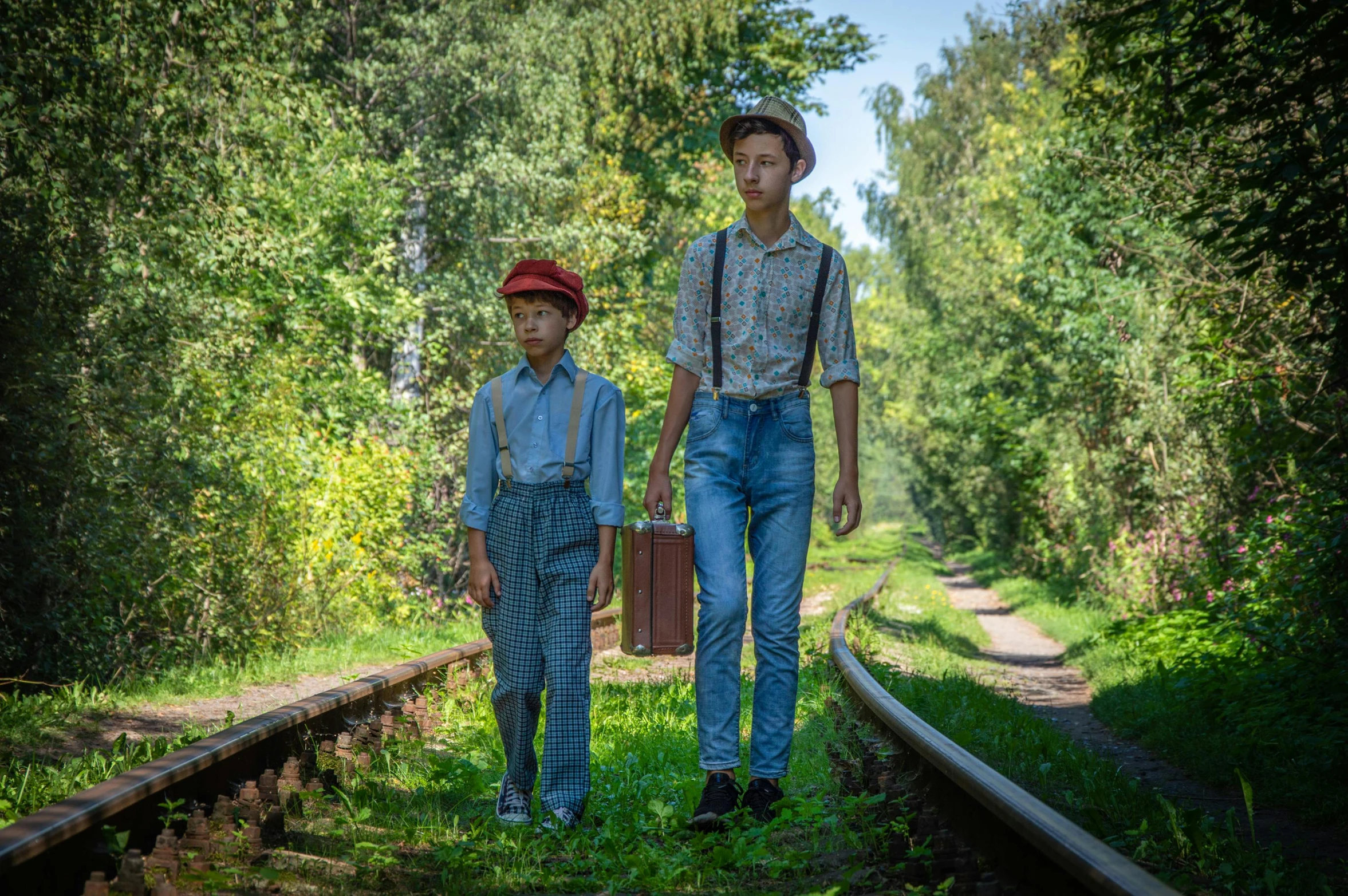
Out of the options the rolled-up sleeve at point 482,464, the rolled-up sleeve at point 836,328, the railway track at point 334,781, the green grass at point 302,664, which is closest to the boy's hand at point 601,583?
the rolled-up sleeve at point 482,464

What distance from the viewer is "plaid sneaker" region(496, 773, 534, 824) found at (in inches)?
166

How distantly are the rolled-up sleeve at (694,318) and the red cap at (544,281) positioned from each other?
0.35 meters

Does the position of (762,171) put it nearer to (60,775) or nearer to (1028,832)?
(1028,832)

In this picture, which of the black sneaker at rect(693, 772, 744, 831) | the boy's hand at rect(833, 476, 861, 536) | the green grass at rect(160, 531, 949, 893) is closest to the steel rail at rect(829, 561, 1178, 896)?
the green grass at rect(160, 531, 949, 893)

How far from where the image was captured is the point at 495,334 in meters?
19.8

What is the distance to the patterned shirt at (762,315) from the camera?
4.26 meters

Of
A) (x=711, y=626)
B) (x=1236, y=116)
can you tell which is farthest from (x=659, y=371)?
(x=711, y=626)

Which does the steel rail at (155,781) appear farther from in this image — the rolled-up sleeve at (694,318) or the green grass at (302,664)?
the green grass at (302,664)

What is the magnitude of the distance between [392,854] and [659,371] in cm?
1903

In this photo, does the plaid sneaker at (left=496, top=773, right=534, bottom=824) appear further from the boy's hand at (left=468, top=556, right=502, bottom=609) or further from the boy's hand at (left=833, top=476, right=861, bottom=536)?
the boy's hand at (left=833, top=476, right=861, bottom=536)

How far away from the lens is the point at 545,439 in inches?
173

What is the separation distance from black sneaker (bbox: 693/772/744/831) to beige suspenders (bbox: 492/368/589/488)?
116 centimetres

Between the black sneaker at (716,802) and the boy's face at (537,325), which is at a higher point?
the boy's face at (537,325)

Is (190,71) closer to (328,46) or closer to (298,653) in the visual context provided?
(298,653)
